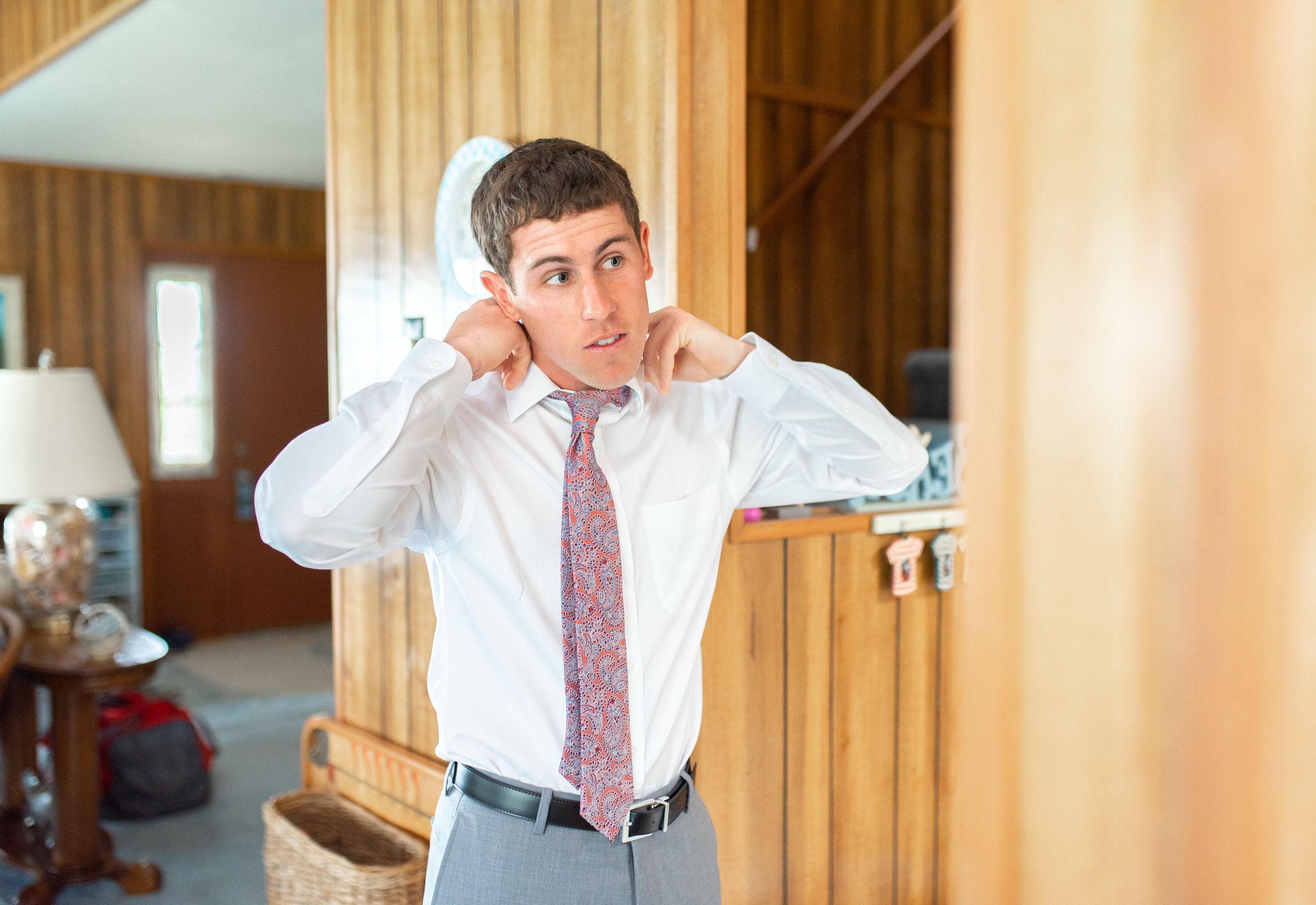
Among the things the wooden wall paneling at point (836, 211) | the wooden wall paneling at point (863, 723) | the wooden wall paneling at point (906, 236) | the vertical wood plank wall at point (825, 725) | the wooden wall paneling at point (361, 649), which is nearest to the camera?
the vertical wood plank wall at point (825, 725)

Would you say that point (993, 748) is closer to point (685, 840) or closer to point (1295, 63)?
point (1295, 63)

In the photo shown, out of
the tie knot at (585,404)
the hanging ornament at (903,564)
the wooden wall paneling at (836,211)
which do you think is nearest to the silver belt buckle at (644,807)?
the tie knot at (585,404)

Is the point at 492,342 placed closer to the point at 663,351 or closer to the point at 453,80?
the point at 663,351

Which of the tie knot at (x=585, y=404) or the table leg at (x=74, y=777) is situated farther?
the table leg at (x=74, y=777)

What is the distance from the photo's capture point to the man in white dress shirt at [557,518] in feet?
4.20

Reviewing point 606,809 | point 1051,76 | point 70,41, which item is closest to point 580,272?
point 606,809

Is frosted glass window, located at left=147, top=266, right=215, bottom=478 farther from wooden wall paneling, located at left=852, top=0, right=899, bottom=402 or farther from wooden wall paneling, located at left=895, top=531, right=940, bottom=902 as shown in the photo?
wooden wall paneling, located at left=895, top=531, right=940, bottom=902

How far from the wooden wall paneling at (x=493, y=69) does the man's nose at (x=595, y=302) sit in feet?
3.46

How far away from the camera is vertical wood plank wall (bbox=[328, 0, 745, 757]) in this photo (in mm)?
1925

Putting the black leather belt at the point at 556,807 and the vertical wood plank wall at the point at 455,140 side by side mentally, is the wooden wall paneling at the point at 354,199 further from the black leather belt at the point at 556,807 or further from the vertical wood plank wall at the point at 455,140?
the black leather belt at the point at 556,807

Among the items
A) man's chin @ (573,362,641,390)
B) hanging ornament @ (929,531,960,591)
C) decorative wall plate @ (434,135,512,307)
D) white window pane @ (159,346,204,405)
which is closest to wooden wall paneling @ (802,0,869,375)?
hanging ornament @ (929,531,960,591)

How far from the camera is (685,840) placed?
4.66 ft

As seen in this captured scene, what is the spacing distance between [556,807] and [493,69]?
64.4 inches

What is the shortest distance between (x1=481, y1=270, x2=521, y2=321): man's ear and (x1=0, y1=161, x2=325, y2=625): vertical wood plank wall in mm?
5854
